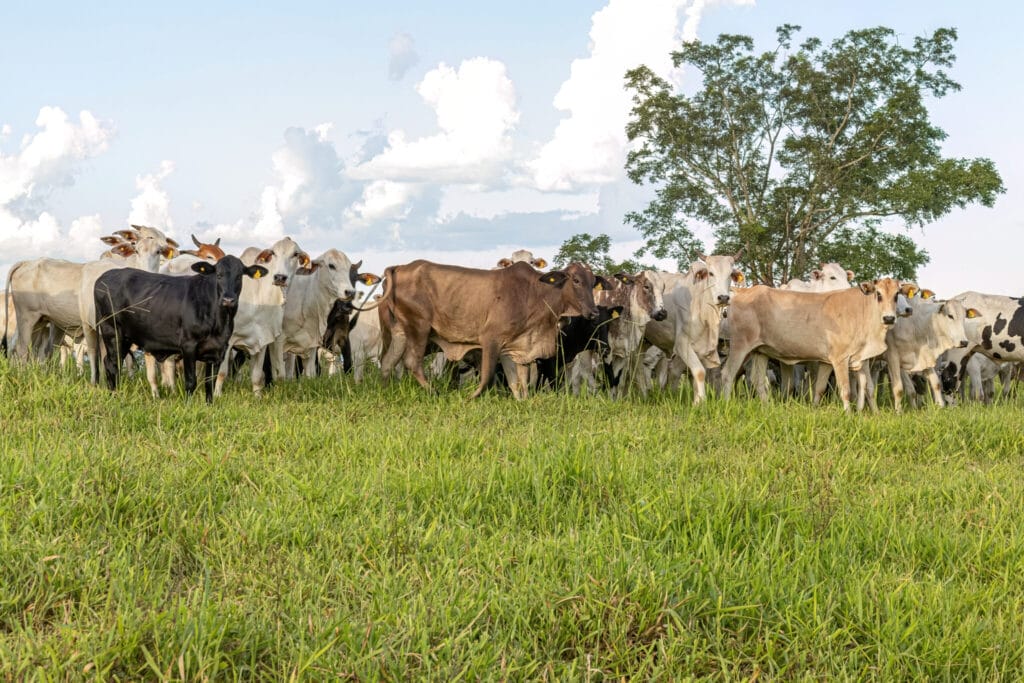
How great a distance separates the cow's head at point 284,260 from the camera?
11336 millimetres

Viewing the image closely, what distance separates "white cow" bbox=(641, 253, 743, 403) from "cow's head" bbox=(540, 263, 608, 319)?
147cm

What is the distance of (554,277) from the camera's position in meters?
11.0

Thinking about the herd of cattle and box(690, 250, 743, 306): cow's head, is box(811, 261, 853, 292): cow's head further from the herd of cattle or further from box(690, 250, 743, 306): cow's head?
→ box(690, 250, 743, 306): cow's head

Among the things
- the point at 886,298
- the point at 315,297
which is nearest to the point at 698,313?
the point at 886,298

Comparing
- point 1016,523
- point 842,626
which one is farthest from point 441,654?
point 1016,523

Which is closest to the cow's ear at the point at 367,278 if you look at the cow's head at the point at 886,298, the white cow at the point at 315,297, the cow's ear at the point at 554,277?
the white cow at the point at 315,297

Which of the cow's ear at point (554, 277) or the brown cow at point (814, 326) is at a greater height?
the cow's ear at point (554, 277)

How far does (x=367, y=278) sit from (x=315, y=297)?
0.70 metres

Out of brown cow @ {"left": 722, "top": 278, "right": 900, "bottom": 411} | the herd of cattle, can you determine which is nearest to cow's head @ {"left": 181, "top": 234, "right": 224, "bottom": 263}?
the herd of cattle

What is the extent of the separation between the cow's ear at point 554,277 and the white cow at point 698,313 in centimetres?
168

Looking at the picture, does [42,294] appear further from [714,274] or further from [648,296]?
[714,274]

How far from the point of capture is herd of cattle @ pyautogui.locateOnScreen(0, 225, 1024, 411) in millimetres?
10203

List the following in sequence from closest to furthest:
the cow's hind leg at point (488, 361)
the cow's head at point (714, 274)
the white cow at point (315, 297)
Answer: the cow's hind leg at point (488, 361), the white cow at point (315, 297), the cow's head at point (714, 274)

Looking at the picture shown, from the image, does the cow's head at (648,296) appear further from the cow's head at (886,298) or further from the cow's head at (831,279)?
the cow's head at (831,279)
